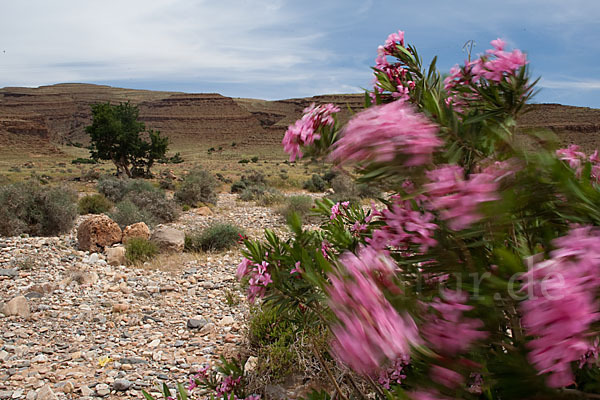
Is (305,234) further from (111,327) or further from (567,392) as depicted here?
(111,327)

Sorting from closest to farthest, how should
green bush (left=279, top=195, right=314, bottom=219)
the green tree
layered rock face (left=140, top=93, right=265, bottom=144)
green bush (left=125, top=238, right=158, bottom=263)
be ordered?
green bush (left=125, top=238, right=158, bottom=263), green bush (left=279, top=195, right=314, bottom=219), the green tree, layered rock face (left=140, top=93, right=265, bottom=144)

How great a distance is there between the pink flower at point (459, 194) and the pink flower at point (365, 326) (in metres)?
0.21

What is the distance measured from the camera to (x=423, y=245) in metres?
1.01

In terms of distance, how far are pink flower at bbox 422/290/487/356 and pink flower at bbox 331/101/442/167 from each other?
0.95 ft

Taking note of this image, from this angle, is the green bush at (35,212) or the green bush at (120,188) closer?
the green bush at (35,212)

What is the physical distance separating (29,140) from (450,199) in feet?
233

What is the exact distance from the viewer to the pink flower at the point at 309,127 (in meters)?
1.13

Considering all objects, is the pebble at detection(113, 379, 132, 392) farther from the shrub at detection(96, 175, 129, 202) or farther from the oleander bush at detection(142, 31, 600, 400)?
the shrub at detection(96, 175, 129, 202)

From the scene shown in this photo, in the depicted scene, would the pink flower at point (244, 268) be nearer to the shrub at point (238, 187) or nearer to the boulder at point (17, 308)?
the boulder at point (17, 308)

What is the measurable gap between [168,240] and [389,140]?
27.4ft

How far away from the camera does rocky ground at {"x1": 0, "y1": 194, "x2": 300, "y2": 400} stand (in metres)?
4.07

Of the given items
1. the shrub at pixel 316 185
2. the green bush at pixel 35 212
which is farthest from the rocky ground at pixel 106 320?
the shrub at pixel 316 185

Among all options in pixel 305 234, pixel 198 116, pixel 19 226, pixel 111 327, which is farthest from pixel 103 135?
pixel 198 116

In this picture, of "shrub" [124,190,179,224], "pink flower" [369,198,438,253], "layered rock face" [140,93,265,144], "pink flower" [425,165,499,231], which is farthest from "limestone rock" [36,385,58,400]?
"layered rock face" [140,93,265,144]
